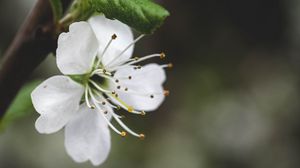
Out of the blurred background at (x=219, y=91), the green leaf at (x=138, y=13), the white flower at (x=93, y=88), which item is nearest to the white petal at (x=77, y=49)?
the white flower at (x=93, y=88)

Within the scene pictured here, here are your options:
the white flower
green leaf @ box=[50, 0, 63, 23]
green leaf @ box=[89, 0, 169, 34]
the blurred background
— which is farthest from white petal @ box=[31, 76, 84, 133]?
the blurred background

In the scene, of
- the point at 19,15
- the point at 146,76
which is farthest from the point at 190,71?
the point at 146,76

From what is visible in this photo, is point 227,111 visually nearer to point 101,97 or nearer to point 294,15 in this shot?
point 294,15

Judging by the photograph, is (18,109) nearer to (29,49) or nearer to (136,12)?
(29,49)

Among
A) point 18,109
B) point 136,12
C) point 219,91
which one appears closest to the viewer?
point 136,12

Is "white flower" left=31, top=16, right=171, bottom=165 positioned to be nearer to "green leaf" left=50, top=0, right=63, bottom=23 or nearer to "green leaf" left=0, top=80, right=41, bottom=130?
"green leaf" left=50, top=0, right=63, bottom=23

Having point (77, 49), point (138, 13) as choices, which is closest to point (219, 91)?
point (77, 49)

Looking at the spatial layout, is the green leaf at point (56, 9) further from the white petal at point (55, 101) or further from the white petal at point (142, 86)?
the white petal at point (142, 86)
